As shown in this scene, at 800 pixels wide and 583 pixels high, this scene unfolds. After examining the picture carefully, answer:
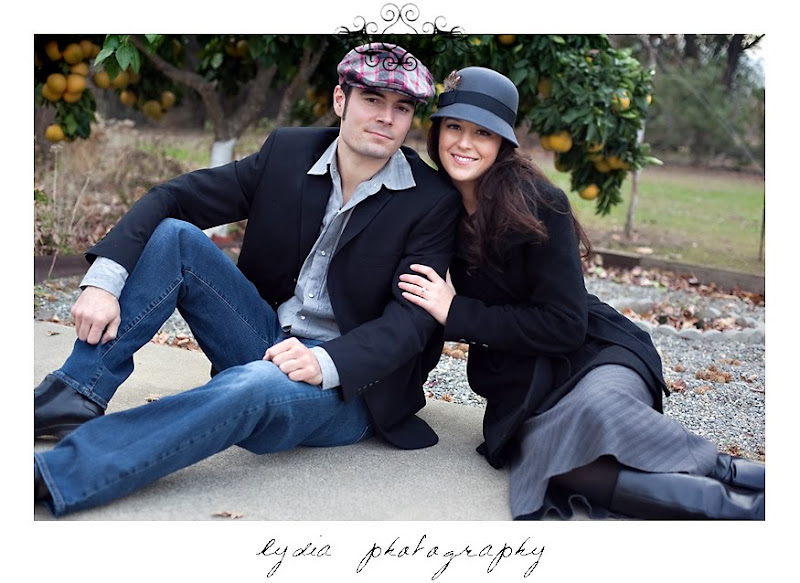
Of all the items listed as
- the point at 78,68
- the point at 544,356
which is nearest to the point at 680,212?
the point at 78,68

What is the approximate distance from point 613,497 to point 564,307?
560 millimetres

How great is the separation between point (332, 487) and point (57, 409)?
82 cm

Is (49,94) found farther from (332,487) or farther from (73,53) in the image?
(332,487)

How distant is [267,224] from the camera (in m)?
2.85

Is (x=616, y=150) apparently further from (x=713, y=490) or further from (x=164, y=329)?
(x=713, y=490)

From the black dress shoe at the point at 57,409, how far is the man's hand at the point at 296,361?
56 centimetres

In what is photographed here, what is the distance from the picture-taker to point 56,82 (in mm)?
5023

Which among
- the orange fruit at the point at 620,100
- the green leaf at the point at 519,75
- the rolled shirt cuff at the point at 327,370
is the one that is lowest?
the rolled shirt cuff at the point at 327,370

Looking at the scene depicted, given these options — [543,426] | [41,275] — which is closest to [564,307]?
[543,426]

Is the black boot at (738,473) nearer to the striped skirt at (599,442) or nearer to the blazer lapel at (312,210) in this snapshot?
the striped skirt at (599,442)

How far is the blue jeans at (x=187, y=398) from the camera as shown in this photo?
2275 mm

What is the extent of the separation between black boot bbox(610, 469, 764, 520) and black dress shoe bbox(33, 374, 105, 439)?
60.1 inches

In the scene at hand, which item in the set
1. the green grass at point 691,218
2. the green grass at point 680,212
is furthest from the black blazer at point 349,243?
the green grass at point 680,212

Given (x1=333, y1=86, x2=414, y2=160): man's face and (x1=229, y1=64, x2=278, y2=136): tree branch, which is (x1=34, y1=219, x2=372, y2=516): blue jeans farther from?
(x1=229, y1=64, x2=278, y2=136): tree branch
